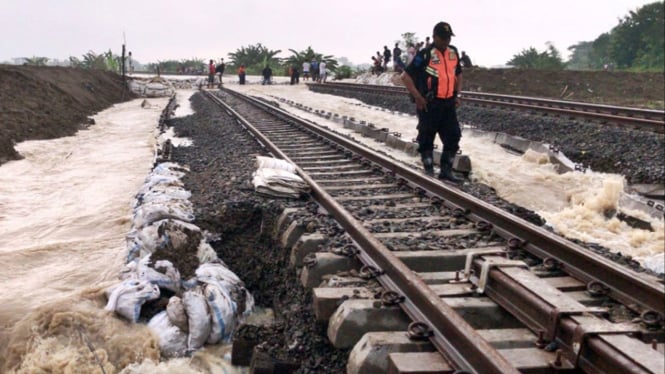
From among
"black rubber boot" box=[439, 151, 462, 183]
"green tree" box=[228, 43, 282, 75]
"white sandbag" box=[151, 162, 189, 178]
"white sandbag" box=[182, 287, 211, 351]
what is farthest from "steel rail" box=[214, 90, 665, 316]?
"green tree" box=[228, 43, 282, 75]

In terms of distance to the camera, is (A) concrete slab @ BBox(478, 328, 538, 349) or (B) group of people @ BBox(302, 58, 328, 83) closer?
(A) concrete slab @ BBox(478, 328, 538, 349)

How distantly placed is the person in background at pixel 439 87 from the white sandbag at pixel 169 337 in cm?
391

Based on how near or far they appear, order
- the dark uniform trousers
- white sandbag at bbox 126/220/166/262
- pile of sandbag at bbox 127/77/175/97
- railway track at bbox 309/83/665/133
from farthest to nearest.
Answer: pile of sandbag at bbox 127/77/175/97 → railway track at bbox 309/83/665/133 → the dark uniform trousers → white sandbag at bbox 126/220/166/262

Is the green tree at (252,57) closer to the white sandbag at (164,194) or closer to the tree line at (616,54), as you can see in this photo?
the tree line at (616,54)

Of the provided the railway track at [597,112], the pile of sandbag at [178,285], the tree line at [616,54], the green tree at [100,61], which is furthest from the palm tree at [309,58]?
the pile of sandbag at [178,285]

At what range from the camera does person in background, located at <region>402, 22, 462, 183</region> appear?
6.13 m

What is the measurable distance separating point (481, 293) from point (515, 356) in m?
0.72

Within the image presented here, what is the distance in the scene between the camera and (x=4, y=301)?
4.17 metres

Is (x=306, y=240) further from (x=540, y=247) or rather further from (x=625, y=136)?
(x=625, y=136)

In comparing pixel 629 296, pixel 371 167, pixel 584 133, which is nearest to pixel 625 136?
pixel 584 133

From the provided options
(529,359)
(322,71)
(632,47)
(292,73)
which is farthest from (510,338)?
(632,47)

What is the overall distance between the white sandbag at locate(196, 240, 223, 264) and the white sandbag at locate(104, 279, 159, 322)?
668 mm

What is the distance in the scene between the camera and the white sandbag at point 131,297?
3.63 m

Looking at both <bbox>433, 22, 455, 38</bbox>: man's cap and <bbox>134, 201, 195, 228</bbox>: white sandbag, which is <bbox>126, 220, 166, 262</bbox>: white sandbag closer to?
<bbox>134, 201, 195, 228</bbox>: white sandbag
